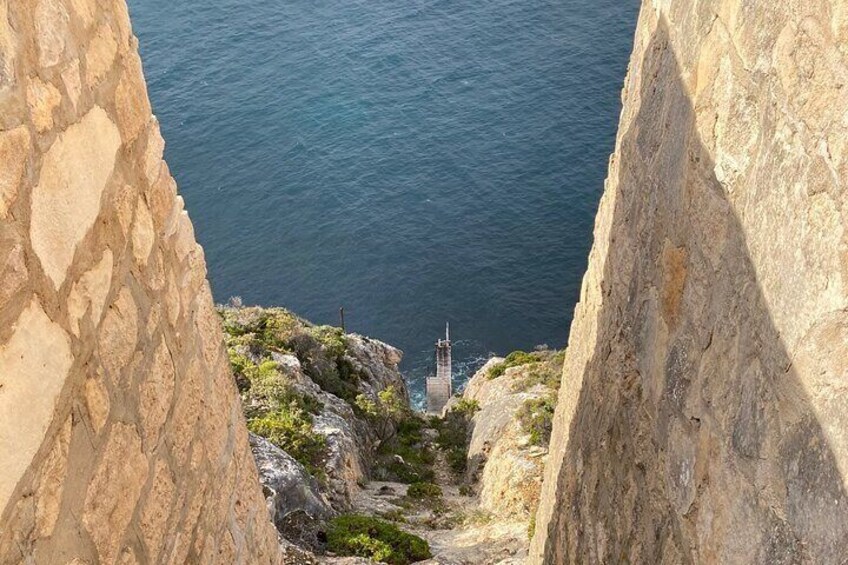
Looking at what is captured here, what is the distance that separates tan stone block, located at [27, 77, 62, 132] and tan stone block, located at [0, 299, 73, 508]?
59cm

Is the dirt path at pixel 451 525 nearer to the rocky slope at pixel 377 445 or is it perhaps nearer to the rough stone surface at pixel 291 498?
the rocky slope at pixel 377 445

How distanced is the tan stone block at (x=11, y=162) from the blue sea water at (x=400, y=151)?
49626mm

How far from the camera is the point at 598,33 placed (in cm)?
7238

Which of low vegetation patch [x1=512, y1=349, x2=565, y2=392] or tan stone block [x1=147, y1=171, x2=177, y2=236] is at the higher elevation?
low vegetation patch [x1=512, y1=349, x2=565, y2=392]

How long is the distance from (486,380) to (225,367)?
26.7 meters

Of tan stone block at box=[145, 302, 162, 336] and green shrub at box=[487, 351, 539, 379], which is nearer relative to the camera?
tan stone block at box=[145, 302, 162, 336]

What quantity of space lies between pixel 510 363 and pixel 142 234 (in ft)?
96.0

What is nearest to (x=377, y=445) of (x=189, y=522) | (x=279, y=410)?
(x=279, y=410)

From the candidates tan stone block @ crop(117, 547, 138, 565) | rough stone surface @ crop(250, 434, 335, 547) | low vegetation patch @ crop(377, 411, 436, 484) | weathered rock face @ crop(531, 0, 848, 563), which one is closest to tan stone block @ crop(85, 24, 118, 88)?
tan stone block @ crop(117, 547, 138, 565)

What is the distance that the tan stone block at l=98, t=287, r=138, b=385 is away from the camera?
3.47 meters

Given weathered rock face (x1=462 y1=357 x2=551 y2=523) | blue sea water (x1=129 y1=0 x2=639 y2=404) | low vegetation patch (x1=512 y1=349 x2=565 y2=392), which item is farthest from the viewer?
blue sea water (x1=129 y1=0 x2=639 y2=404)

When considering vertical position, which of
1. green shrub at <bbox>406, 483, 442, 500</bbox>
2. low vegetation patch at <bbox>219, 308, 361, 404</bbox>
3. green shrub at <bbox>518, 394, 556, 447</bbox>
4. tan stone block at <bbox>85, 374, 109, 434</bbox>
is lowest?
tan stone block at <bbox>85, 374, 109, 434</bbox>

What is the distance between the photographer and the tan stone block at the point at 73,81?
3105 mm

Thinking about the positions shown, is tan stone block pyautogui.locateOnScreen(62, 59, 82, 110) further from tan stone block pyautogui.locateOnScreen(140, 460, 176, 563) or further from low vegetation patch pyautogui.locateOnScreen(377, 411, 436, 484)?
low vegetation patch pyautogui.locateOnScreen(377, 411, 436, 484)
